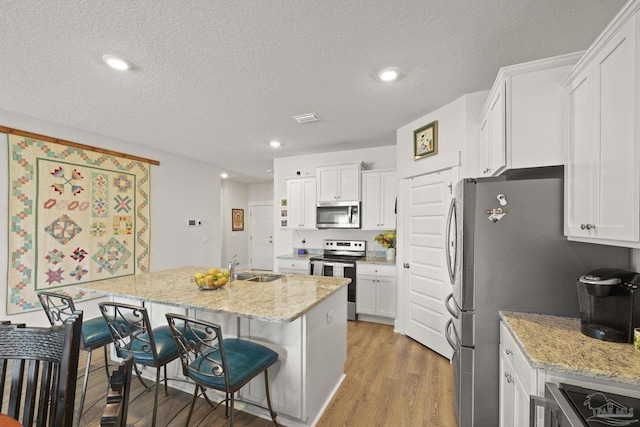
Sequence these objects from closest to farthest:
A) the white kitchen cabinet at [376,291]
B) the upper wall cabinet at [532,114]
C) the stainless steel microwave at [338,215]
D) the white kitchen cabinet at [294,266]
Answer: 1. the upper wall cabinet at [532,114]
2. the white kitchen cabinet at [376,291]
3. the stainless steel microwave at [338,215]
4. the white kitchen cabinet at [294,266]

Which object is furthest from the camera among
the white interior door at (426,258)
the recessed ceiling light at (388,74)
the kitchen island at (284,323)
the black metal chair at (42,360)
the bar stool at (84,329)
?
the white interior door at (426,258)

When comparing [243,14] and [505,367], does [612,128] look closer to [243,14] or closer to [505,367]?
[505,367]

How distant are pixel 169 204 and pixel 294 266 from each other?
2.44m

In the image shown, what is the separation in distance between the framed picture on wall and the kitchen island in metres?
5.21

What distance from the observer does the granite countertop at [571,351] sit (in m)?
1.05

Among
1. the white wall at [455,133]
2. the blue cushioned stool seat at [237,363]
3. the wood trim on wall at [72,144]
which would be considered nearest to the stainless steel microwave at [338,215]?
the white wall at [455,133]

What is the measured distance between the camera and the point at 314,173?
4906 mm

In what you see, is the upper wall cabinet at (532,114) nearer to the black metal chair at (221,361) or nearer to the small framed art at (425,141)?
the small framed art at (425,141)

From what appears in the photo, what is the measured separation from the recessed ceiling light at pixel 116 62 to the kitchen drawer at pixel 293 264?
3.20m

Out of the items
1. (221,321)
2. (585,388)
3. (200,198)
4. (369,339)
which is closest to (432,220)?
(369,339)

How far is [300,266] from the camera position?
4.44 m

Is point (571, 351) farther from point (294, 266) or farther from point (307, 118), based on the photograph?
point (294, 266)

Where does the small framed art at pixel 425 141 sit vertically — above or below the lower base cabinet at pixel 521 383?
above

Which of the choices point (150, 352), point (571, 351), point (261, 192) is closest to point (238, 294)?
point (150, 352)
